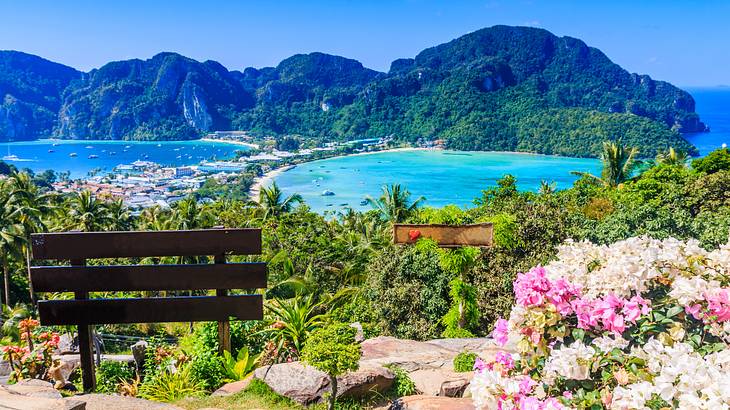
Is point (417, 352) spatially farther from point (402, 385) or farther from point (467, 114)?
point (467, 114)

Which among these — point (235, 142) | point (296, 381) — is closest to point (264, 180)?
point (235, 142)

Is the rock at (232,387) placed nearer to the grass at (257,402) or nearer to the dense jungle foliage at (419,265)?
the grass at (257,402)

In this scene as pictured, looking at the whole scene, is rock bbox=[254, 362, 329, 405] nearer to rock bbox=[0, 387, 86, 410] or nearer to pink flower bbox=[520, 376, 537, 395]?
rock bbox=[0, 387, 86, 410]

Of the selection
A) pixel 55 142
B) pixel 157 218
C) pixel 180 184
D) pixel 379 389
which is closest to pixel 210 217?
pixel 157 218

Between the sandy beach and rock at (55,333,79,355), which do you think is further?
the sandy beach

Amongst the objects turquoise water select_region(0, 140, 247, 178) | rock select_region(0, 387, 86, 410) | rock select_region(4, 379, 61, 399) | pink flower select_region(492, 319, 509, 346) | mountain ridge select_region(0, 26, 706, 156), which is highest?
mountain ridge select_region(0, 26, 706, 156)

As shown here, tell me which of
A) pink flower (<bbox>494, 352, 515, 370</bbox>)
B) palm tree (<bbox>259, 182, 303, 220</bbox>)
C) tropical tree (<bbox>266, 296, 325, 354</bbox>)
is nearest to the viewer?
pink flower (<bbox>494, 352, 515, 370</bbox>)

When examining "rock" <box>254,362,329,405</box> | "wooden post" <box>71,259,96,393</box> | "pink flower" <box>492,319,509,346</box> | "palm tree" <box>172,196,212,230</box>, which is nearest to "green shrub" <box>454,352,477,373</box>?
"rock" <box>254,362,329,405</box>

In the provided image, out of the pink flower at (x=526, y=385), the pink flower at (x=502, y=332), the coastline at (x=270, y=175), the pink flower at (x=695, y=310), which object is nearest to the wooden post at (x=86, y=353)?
the pink flower at (x=502, y=332)
